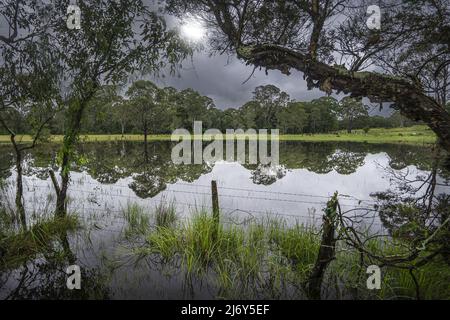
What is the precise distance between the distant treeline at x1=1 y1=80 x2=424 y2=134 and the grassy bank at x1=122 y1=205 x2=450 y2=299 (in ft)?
122

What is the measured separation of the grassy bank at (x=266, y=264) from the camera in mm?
3509

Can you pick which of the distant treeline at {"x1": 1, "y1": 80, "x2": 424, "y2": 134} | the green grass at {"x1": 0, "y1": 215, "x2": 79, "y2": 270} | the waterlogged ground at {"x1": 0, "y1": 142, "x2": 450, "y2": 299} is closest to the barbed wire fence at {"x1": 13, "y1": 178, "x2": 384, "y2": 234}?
the waterlogged ground at {"x1": 0, "y1": 142, "x2": 450, "y2": 299}

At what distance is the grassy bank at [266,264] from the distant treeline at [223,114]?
122 ft

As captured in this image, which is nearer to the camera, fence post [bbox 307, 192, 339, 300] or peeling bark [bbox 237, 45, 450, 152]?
fence post [bbox 307, 192, 339, 300]

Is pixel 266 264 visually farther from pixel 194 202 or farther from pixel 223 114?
pixel 223 114

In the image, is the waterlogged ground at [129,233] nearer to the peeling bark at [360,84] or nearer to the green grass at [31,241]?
the green grass at [31,241]

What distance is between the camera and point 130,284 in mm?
3945

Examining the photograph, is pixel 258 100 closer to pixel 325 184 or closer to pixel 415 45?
pixel 325 184

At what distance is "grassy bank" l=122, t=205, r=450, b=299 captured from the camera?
11.5 ft

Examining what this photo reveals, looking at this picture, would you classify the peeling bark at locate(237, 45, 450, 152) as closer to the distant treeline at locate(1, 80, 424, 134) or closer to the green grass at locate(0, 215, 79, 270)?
the green grass at locate(0, 215, 79, 270)

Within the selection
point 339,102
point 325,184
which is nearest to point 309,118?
point 339,102

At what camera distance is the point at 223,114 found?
66.4 meters

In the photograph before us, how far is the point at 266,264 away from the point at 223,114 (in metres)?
63.4

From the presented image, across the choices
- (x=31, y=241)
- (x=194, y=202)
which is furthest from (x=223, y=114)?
(x=31, y=241)
